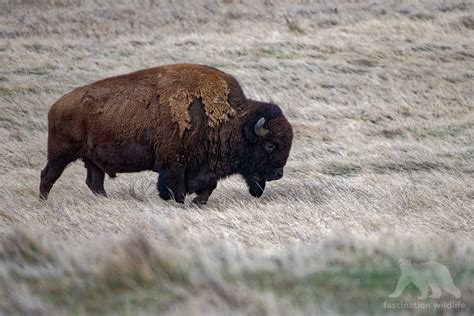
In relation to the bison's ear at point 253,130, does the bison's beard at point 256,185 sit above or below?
below

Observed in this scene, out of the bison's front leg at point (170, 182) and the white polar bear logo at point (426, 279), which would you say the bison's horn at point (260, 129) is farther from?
the white polar bear logo at point (426, 279)

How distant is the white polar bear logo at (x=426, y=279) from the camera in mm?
4688

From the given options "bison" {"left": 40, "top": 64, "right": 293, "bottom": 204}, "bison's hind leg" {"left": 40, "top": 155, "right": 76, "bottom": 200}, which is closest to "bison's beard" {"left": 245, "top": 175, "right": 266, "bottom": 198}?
"bison" {"left": 40, "top": 64, "right": 293, "bottom": 204}

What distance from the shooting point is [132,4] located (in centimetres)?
2731

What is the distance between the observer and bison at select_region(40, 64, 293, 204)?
34.1ft

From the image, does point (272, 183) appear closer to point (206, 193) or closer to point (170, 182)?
point (206, 193)

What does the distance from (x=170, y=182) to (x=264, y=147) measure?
3.80ft

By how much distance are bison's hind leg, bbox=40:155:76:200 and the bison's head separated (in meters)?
2.11

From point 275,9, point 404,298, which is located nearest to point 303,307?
point 404,298

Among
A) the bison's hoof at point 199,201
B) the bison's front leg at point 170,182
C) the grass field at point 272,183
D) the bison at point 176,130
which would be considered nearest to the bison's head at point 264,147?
the bison at point 176,130

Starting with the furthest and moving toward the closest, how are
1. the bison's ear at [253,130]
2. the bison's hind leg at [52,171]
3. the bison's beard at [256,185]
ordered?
1. the bison's hind leg at [52,171]
2. the bison's beard at [256,185]
3. the bison's ear at [253,130]

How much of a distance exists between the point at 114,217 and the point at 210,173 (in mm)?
2805

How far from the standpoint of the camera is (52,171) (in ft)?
35.9

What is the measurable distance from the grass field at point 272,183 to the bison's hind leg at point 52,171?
0.28 m
